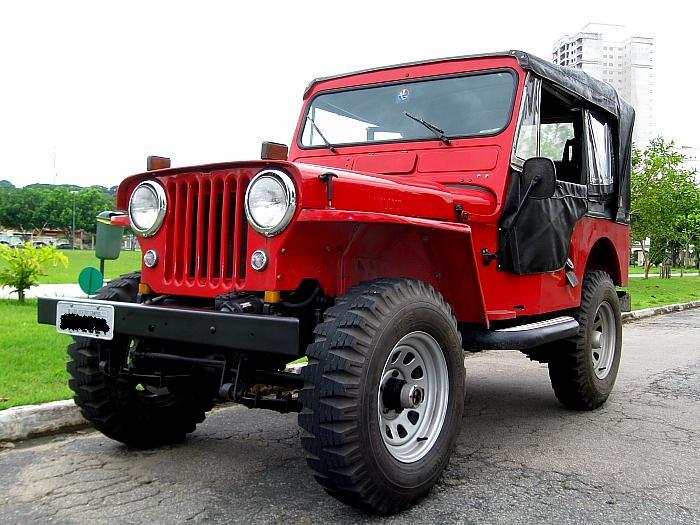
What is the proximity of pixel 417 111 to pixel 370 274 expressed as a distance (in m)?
1.66

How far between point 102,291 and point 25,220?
88588 mm

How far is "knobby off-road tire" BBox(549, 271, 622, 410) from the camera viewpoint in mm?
5277

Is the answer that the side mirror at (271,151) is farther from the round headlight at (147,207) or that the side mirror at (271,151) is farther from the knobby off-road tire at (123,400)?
the knobby off-road tire at (123,400)

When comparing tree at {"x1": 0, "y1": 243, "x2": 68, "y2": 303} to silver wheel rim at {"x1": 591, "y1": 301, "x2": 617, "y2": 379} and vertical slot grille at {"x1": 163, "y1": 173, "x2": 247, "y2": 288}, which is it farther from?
silver wheel rim at {"x1": 591, "y1": 301, "x2": 617, "y2": 379}

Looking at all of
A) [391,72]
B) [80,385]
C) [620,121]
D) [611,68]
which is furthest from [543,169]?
[611,68]

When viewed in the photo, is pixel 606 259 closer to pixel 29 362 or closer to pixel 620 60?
pixel 29 362

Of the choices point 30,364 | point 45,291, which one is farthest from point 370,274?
point 45,291

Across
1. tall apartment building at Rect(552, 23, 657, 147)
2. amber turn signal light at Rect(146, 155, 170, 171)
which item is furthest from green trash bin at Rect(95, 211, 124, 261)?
tall apartment building at Rect(552, 23, 657, 147)

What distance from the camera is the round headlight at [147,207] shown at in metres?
3.66

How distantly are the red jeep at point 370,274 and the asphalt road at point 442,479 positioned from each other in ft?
0.88

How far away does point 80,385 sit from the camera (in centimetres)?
393

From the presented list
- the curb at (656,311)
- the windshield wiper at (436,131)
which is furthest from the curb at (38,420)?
the curb at (656,311)

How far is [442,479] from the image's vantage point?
3820mm

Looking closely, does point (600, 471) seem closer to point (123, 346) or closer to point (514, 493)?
point (514, 493)
